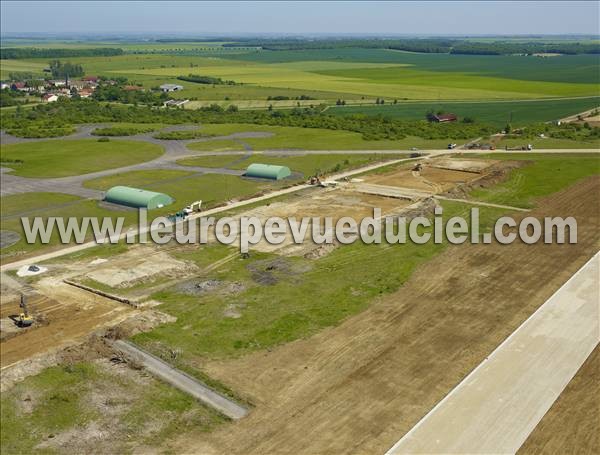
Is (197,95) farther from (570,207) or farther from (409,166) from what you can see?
(570,207)

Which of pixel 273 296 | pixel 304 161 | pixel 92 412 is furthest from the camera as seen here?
pixel 304 161

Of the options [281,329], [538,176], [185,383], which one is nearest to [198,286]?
[281,329]

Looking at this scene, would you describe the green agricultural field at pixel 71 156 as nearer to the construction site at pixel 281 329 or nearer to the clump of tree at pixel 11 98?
the construction site at pixel 281 329

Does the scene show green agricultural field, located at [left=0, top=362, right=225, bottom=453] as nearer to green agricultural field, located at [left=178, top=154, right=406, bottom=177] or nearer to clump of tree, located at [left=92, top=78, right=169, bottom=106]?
green agricultural field, located at [left=178, top=154, right=406, bottom=177]

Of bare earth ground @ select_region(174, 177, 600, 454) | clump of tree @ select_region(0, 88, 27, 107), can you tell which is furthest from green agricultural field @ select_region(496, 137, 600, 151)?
clump of tree @ select_region(0, 88, 27, 107)

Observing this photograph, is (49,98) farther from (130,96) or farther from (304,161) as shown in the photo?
(304,161)

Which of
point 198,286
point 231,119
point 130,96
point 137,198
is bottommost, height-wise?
point 198,286
